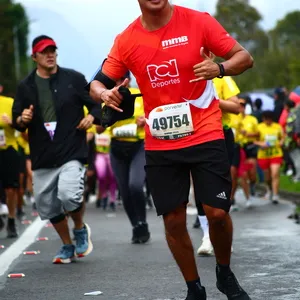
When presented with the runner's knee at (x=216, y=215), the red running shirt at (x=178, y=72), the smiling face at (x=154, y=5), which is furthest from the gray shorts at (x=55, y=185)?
the smiling face at (x=154, y=5)

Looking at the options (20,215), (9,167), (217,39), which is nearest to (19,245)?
(9,167)

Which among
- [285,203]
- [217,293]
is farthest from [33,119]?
[285,203]

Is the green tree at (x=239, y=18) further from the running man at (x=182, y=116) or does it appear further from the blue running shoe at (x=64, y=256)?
the running man at (x=182, y=116)

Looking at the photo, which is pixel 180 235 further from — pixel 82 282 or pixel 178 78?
pixel 82 282

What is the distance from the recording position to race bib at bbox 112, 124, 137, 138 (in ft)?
41.6

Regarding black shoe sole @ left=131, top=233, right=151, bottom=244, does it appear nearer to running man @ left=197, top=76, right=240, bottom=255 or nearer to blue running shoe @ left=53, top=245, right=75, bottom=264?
running man @ left=197, top=76, right=240, bottom=255

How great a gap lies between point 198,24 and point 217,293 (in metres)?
1.93

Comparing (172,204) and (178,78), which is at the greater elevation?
(178,78)

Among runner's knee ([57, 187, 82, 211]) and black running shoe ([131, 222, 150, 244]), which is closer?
runner's knee ([57, 187, 82, 211])

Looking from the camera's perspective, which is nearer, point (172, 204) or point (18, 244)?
point (172, 204)

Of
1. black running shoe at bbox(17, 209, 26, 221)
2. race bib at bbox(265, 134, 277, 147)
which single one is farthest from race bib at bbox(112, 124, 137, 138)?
race bib at bbox(265, 134, 277, 147)

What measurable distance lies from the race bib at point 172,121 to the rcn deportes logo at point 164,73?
149 mm

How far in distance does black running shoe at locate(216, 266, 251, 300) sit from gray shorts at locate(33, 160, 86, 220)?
10.4ft

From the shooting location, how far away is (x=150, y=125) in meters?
7.20
